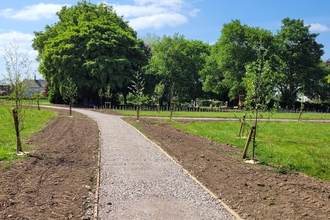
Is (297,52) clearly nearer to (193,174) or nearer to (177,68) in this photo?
(177,68)

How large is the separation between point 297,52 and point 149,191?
58.4 m

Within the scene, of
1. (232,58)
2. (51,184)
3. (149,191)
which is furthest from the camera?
(232,58)

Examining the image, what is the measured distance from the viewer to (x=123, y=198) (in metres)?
7.65

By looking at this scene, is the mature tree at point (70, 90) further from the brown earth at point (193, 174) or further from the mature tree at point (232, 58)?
the mature tree at point (232, 58)

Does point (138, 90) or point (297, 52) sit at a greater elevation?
point (297, 52)

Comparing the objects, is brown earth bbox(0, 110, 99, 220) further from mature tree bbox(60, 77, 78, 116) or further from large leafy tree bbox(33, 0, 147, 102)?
large leafy tree bbox(33, 0, 147, 102)

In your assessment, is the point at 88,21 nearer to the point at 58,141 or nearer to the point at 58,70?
the point at 58,70

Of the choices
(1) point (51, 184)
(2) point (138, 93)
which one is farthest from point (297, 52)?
(1) point (51, 184)

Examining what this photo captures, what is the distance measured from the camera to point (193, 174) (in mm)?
10242

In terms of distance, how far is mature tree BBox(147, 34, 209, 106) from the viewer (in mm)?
58781

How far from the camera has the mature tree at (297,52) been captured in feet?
202

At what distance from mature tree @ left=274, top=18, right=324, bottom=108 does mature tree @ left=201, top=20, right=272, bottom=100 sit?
9.94ft

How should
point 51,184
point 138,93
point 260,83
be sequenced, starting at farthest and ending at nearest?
1. point 138,93
2. point 260,83
3. point 51,184

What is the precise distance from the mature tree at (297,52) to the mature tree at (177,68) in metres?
13.8
